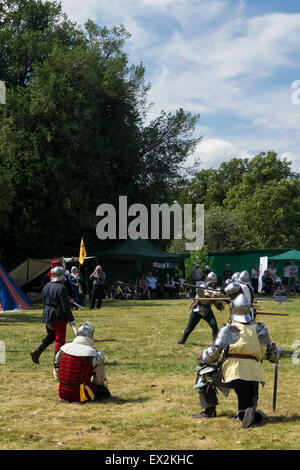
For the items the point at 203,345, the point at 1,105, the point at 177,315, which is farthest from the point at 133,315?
the point at 1,105

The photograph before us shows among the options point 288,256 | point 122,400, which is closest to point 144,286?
point 288,256

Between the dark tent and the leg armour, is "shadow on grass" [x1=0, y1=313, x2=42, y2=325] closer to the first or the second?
the dark tent

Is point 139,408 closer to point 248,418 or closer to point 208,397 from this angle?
point 208,397

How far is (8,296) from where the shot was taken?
806 inches

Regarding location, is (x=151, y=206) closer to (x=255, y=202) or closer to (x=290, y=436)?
(x=255, y=202)

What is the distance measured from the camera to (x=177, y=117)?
3578 cm

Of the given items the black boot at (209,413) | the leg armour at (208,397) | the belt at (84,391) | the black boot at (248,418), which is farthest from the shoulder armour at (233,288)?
the belt at (84,391)

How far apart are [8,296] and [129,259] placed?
29.0ft

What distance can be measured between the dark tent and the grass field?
15.8 m

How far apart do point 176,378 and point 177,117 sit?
28.5m

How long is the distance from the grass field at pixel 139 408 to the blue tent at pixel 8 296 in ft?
25.7

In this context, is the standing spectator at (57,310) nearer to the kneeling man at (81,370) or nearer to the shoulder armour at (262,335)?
the kneeling man at (81,370)

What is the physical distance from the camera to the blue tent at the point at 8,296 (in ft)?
66.7

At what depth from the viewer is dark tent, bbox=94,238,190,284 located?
93.6 ft
